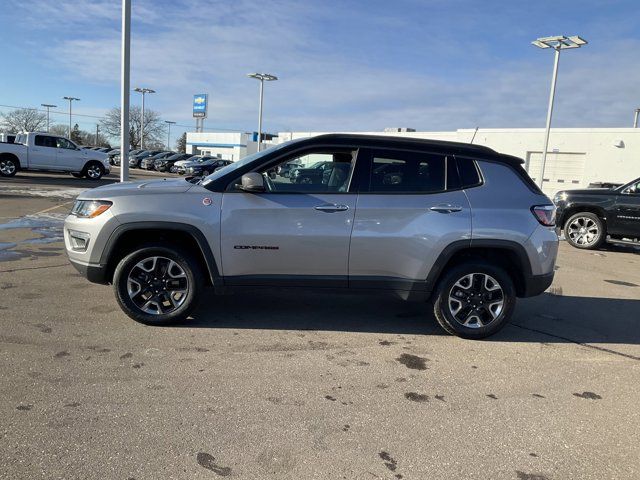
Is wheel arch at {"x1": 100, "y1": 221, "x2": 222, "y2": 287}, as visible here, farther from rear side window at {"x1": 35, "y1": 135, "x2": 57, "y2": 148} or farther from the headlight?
rear side window at {"x1": 35, "y1": 135, "x2": 57, "y2": 148}

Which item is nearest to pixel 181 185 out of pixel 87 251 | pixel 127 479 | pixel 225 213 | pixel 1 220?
pixel 225 213

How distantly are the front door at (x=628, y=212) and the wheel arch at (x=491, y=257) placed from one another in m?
7.24

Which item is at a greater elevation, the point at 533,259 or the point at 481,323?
the point at 533,259

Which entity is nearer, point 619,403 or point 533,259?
point 619,403

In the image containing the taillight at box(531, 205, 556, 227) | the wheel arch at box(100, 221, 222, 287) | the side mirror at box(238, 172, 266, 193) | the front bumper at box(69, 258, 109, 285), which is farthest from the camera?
the taillight at box(531, 205, 556, 227)

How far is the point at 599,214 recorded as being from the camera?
11.3m

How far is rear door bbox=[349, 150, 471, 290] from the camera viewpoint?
15.5 feet

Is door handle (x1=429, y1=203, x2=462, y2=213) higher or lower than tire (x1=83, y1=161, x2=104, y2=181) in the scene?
higher

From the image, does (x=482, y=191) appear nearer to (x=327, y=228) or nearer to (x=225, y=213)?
(x=327, y=228)

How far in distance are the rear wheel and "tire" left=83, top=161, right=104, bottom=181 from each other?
9.14 feet

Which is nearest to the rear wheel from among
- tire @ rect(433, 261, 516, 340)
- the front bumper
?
the front bumper

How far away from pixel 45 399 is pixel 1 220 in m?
8.75

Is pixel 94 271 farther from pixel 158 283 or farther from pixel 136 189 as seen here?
pixel 136 189

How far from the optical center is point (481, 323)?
197 inches
